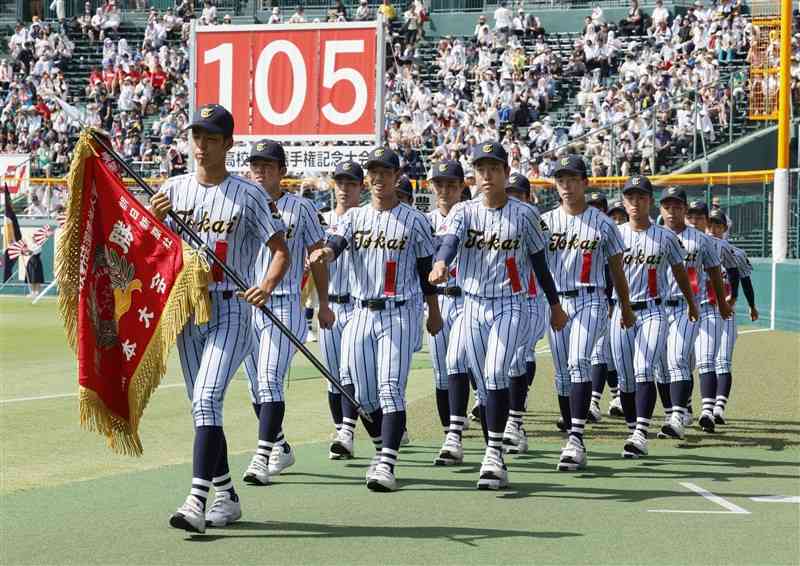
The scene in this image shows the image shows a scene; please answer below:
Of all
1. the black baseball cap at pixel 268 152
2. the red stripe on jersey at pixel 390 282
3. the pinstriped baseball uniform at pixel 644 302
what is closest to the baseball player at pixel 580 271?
the pinstriped baseball uniform at pixel 644 302

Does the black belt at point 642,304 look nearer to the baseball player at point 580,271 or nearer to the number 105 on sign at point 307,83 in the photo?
the baseball player at point 580,271

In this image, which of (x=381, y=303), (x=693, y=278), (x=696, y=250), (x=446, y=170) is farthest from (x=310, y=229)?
(x=693, y=278)

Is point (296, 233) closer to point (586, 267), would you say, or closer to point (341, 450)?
point (341, 450)

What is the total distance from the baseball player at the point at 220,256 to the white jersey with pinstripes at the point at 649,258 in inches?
177

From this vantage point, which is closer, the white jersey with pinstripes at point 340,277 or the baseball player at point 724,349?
the white jersey with pinstripes at point 340,277

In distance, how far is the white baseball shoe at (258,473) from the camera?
8.85 metres

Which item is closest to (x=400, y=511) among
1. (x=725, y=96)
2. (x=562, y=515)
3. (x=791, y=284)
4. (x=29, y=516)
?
(x=562, y=515)

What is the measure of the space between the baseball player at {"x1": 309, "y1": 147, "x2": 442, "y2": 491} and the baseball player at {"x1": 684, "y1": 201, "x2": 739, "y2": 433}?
3665mm

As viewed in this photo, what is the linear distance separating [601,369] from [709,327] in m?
1.72

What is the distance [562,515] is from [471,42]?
31183 mm

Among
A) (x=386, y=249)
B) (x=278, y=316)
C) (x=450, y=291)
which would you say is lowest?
(x=278, y=316)

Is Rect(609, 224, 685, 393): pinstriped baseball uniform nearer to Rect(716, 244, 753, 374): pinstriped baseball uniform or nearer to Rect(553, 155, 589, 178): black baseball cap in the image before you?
Rect(553, 155, 589, 178): black baseball cap

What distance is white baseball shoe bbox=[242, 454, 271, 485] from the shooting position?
885cm

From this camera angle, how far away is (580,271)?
34.3ft
